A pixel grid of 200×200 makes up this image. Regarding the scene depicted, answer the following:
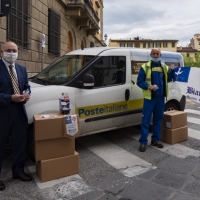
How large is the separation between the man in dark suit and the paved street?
1.30ft

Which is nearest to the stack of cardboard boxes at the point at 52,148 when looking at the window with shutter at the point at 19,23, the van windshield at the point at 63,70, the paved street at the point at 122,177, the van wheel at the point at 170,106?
the paved street at the point at 122,177

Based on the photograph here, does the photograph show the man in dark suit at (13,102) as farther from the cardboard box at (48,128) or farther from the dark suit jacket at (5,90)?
the cardboard box at (48,128)

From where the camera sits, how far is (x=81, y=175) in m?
3.52

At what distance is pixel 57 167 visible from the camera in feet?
11.0

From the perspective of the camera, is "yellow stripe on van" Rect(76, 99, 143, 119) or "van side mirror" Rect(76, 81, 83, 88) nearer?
"van side mirror" Rect(76, 81, 83, 88)

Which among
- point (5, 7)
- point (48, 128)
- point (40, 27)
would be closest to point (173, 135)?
point (48, 128)

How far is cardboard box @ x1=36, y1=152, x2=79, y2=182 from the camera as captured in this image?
327 cm

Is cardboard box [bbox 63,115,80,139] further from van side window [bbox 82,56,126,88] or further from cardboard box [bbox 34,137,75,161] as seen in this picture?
van side window [bbox 82,56,126,88]

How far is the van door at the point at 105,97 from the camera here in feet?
13.9

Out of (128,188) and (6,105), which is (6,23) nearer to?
(6,105)

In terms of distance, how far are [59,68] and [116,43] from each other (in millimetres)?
84643

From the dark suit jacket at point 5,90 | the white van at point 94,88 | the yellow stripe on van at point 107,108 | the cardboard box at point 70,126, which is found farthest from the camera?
the yellow stripe on van at point 107,108

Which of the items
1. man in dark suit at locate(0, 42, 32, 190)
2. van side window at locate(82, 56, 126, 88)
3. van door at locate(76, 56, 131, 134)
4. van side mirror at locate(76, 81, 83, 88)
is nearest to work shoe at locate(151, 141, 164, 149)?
van door at locate(76, 56, 131, 134)

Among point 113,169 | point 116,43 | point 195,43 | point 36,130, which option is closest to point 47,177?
point 36,130
